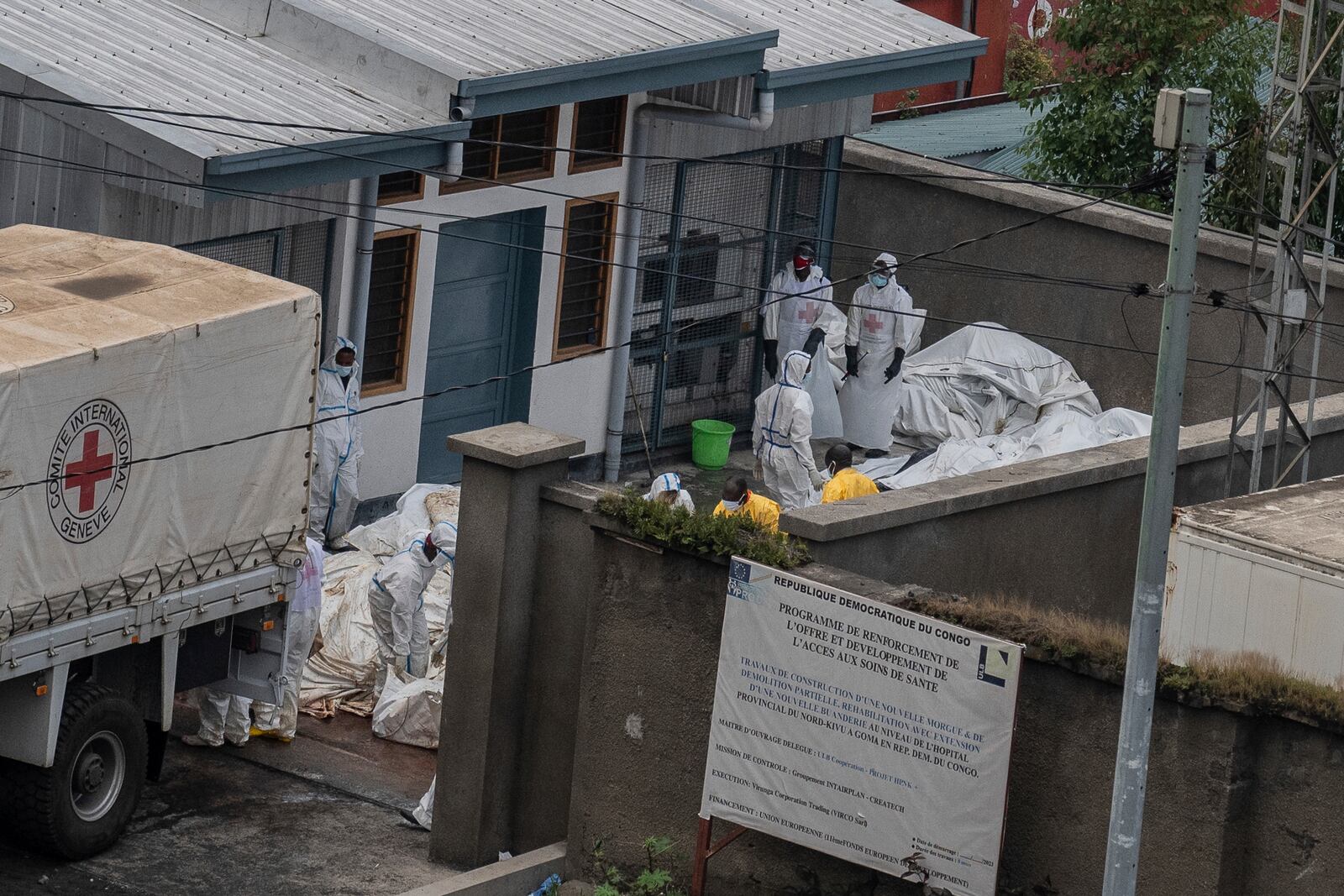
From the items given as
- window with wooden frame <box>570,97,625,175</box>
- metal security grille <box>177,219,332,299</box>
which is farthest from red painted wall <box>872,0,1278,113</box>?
metal security grille <box>177,219,332,299</box>

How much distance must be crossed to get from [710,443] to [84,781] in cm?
841

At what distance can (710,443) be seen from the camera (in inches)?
754

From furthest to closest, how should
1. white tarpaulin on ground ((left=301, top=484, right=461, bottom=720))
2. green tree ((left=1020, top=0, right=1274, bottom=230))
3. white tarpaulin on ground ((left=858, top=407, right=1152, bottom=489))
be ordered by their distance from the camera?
green tree ((left=1020, top=0, right=1274, bottom=230)) → white tarpaulin on ground ((left=858, top=407, right=1152, bottom=489)) → white tarpaulin on ground ((left=301, top=484, right=461, bottom=720))

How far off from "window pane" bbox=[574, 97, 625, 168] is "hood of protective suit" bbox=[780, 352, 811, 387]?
7.48 ft

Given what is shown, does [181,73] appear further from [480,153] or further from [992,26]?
[992,26]

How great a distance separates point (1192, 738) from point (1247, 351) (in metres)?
9.39

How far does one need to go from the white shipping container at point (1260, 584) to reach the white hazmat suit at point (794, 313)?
289 inches

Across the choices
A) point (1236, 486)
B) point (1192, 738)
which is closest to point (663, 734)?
point (1192, 738)

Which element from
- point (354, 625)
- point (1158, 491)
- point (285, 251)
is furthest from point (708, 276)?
point (1158, 491)

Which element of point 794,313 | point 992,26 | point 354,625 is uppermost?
point 992,26

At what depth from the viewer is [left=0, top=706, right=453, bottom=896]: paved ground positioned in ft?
38.3

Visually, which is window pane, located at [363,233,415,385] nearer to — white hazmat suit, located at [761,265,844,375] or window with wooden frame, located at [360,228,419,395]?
window with wooden frame, located at [360,228,419,395]

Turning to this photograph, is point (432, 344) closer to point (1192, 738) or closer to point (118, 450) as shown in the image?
point (118, 450)

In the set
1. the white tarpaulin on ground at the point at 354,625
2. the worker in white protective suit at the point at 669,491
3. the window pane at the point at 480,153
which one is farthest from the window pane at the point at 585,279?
the worker in white protective suit at the point at 669,491
